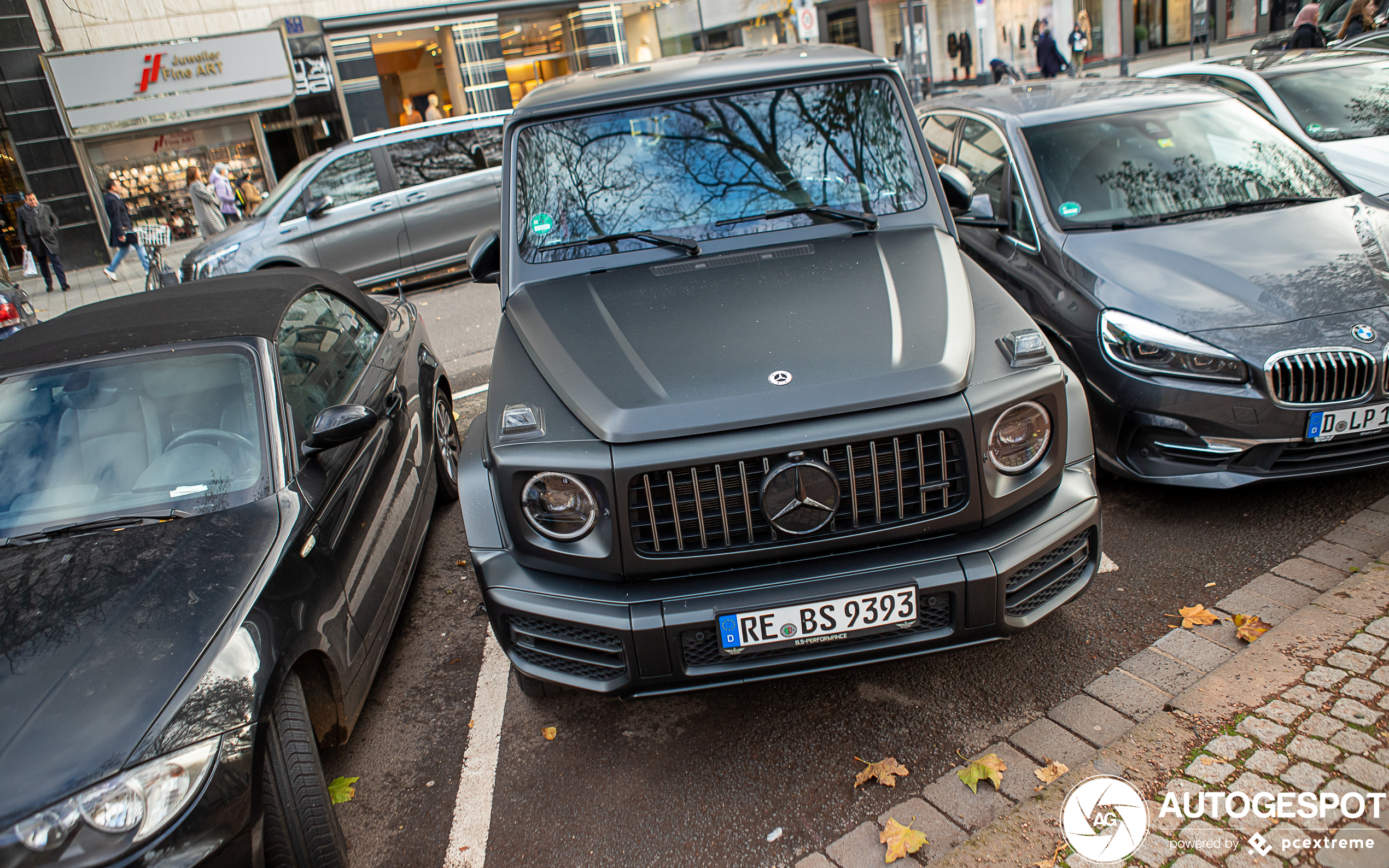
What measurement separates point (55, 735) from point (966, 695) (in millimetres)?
2628

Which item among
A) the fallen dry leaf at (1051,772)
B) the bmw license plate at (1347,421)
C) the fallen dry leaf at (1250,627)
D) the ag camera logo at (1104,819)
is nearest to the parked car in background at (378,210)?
the bmw license plate at (1347,421)

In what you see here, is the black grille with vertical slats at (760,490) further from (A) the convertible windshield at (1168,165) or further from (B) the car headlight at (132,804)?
(A) the convertible windshield at (1168,165)

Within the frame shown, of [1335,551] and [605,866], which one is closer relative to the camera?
[605,866]

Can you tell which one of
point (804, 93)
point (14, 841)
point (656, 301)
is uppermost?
point (804, 93)

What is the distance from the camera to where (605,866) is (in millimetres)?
2570

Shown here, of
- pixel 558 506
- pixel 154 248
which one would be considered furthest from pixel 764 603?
pixel 154 248

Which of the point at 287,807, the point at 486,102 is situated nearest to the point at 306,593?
the point at 287,807

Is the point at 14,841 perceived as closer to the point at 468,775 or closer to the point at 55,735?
the point at 55,735

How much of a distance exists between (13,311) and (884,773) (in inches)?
381

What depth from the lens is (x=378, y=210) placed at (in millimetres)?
10695

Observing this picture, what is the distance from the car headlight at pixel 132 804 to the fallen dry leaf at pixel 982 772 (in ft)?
6.77

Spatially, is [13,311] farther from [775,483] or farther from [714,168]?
[775,483]

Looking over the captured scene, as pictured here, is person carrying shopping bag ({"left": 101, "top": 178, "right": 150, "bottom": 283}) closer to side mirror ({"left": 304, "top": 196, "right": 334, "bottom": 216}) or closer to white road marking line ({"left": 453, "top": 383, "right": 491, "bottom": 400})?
side mirror ({"left": 304, "top": 196, "right": 334, "bottom": 216})

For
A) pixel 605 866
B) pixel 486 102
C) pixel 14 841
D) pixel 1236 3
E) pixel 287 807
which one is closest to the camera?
pixel 14 841
